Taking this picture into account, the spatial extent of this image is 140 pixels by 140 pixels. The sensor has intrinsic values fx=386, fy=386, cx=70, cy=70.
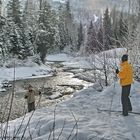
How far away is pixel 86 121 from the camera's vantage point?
9086 mm

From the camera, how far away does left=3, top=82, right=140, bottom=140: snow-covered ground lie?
7.88 m

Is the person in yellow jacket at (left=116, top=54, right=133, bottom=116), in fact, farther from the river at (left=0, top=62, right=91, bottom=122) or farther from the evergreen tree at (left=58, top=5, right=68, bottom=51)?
the evergreen tree at (left=58, top=5, right=68, bottom=51)

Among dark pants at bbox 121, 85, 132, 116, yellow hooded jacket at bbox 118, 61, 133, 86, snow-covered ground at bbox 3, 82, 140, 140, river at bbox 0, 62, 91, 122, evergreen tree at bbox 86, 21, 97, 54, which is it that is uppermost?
evergreen tree at bbox 86, 21, 97, 54

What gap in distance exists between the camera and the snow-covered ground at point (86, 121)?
788 centimetres

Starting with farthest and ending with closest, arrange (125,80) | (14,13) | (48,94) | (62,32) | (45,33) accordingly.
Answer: (62,32) → (45,33) → (14,13) → (48,94) → (125,80)

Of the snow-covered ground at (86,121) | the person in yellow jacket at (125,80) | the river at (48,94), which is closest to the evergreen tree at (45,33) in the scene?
the river at (48,94)

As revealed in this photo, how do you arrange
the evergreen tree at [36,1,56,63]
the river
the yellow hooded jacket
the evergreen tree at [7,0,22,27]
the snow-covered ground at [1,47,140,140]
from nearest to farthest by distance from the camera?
1. the snow-covered ground at [1,47,140,140]
2. the yellow hooded jacket
3. the river
4. the evergreen tree at [7,0,22,27]
5. the evergreen tree at [36,1,56,63]

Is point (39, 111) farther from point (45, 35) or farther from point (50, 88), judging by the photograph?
point (45, 35)

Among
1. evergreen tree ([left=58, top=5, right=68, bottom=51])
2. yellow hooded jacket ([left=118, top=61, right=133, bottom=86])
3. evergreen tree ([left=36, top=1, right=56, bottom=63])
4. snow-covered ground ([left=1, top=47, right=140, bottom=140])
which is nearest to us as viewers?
snow-covered ground ([left=1, top=47, right=140, bottom=140])

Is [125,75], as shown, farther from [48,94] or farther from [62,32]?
[62,32]

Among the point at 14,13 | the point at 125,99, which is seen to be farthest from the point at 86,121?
the point at 14,13

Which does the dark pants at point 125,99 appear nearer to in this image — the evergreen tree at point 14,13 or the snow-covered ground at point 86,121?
the snow-covered ground at point 86,121

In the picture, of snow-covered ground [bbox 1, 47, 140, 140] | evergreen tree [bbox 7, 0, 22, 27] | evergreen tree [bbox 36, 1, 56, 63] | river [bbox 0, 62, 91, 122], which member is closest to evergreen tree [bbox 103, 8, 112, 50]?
river [bbox 0, 62, 91, 122]

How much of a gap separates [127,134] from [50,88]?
2206 centimetres
